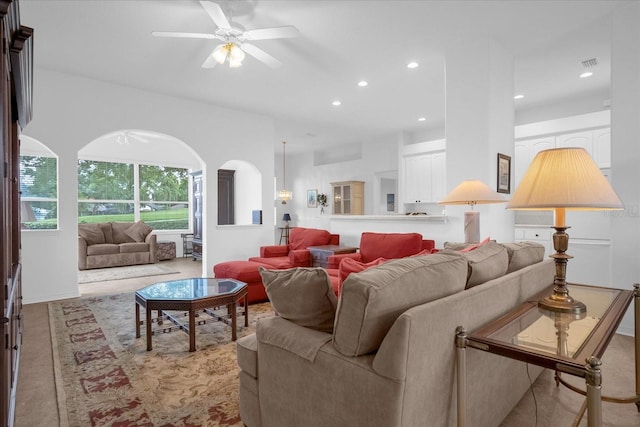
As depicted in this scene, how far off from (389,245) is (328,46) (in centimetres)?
232

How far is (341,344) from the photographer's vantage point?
129cm

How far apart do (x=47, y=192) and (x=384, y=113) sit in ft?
17.7

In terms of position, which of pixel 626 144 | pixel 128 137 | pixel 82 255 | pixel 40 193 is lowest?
pixel 82 255

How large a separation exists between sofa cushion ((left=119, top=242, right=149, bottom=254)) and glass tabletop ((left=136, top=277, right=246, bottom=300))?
15.0 ft

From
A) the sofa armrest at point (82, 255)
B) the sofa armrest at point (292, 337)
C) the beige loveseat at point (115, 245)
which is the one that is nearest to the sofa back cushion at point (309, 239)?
the sofa armrest at point (292, 337)

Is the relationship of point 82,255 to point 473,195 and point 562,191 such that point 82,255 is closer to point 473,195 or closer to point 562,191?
point 473,195

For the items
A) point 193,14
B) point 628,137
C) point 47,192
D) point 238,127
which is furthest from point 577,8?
point 47,192

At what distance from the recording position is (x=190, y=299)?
106 inches

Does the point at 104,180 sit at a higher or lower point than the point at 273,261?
higher

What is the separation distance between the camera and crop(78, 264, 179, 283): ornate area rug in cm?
586

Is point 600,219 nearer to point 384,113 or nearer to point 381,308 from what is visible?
point 384,113

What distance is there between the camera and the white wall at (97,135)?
4355 millimetres

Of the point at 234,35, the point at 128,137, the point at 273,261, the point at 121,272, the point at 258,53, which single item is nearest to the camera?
the point at 234,35

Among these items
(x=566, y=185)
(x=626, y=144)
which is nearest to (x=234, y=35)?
(x=566, y=185)
